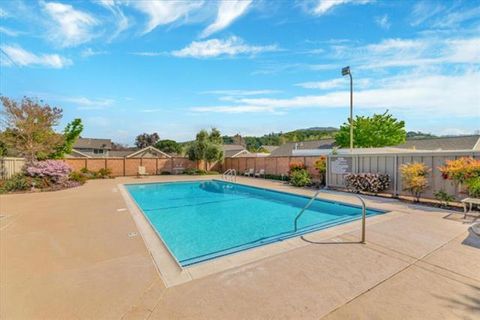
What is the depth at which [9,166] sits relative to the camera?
12156mm

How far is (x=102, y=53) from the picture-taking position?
10.4 metres

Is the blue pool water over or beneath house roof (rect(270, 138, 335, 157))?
beneath

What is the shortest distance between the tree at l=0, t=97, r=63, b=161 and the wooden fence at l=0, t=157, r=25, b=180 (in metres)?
0.45

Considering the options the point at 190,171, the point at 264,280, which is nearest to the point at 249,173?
the point at 190,171

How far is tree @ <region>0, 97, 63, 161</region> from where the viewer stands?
11.8 metres

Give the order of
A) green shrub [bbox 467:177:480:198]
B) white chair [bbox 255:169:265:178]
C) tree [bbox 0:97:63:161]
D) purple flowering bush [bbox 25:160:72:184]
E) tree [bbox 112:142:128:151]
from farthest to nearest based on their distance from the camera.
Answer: tree [bbox 112:142:128:151] → white chair [bbox 255:169:265:178] → tree [bbox 0:97:63:161] → purple flowering bush [bbox 25:160:72:184] → green shrub [bbox 467:177:480:198]

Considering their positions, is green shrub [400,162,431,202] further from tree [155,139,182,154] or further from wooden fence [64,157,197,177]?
tree [155,139,182,154]

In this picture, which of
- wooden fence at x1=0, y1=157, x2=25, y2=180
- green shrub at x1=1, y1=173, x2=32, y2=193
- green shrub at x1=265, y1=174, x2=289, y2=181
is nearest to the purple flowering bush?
green shrub at x1=1, y1=173, x2=32, y2=193

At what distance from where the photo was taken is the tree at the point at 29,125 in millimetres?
11750

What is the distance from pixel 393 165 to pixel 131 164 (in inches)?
699

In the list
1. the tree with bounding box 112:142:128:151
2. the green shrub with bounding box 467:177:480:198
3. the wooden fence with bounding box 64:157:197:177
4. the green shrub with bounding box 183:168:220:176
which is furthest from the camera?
the tree with bounding box 112:142:128:151

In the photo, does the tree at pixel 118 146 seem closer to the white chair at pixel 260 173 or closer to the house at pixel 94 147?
the house at pixel 94 147

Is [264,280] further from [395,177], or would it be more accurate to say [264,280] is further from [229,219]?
[395,177]

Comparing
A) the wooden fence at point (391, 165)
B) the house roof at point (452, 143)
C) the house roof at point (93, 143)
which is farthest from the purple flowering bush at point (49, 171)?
the house roof at point (93, 143)
